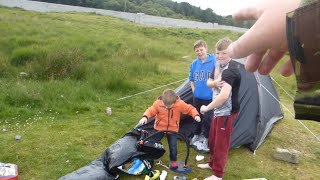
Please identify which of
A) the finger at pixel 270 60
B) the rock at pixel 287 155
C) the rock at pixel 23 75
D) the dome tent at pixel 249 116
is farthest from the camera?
the rock at pixel 23 75

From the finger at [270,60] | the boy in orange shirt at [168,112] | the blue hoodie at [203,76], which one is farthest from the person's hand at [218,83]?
the finger at [270,60]

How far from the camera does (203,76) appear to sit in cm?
495

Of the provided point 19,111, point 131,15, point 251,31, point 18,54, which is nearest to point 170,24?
point 131,15

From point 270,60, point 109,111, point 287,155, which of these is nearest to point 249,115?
point 287,155

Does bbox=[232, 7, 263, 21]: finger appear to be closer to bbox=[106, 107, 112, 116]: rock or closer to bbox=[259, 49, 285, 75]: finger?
bbox=[259, 49, 285, 75]: finger

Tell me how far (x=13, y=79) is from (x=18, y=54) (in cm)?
162

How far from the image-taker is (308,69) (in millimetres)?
777

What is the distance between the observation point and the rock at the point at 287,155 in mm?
5039

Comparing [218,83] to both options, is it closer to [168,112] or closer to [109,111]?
[168,112]

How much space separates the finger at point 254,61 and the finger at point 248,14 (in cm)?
11

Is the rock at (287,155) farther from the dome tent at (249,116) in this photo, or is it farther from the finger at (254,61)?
the finger at (254,61)

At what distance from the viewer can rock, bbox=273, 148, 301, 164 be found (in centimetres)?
504

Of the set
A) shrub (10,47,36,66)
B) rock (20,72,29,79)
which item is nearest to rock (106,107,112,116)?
rock (20,72,29,79)

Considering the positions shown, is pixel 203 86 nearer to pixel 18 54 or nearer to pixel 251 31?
pixel 251 31
